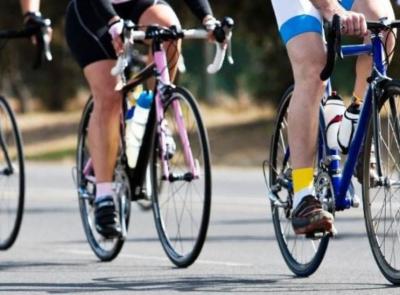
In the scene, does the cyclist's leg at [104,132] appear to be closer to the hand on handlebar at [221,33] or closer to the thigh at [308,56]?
the hand on handlebar at [221,33]

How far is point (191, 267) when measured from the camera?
28.1 ft

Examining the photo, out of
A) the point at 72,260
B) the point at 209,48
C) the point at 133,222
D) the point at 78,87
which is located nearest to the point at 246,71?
the point at 209,48

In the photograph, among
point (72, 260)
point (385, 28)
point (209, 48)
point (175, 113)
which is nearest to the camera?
point (385, 28)

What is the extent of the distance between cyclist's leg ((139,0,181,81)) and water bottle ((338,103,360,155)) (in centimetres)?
159

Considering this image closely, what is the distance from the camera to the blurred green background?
23547mm

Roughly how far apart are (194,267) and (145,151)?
2.30 feet

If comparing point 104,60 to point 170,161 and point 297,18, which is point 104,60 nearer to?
point 170,161

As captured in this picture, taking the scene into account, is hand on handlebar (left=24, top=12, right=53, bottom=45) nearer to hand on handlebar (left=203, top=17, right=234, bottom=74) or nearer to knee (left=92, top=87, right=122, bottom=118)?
knee (left=92, top=87, right=122, bottom=118)

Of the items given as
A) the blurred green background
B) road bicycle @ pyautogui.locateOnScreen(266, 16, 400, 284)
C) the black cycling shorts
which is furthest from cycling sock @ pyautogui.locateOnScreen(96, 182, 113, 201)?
the blurred green background

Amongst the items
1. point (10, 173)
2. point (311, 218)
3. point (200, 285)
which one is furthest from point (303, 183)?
point (10, 173)

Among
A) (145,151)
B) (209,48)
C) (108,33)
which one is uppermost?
(108,33)

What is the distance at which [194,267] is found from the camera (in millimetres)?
8570

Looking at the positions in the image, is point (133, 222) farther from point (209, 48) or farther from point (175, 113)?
point (209, 48)

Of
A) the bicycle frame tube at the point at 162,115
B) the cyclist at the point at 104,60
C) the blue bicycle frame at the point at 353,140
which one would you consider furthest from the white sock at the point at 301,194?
the cyclist at the point at 104,60
